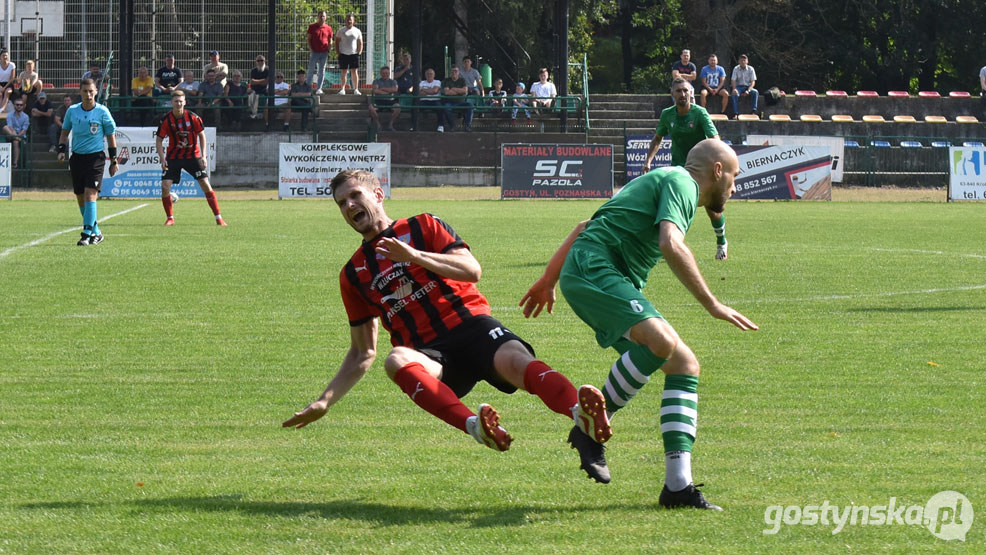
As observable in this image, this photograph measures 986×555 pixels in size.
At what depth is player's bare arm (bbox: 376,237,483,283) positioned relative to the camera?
4.86 meters

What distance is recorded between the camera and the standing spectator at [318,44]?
33.8 meters

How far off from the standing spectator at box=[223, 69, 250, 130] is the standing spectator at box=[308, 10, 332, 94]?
186 cm

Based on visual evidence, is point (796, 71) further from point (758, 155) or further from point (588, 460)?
point (588, 460)

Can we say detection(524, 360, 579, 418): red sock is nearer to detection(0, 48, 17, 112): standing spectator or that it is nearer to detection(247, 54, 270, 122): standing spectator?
detection(247, 54, 270, 122): standing spectator

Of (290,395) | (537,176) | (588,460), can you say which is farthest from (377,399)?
(537,176)

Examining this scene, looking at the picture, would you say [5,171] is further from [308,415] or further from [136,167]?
[308,415]

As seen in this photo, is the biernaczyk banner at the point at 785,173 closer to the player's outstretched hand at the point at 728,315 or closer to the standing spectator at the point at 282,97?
the standing spectator at the point at 282,97

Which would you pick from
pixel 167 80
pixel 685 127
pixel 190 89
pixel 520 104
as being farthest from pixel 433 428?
pixel 520 104

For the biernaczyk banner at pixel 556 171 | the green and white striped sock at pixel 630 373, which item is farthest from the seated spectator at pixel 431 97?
the green and white striped sock at pixel 630 373

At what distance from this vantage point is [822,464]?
5.58 metres

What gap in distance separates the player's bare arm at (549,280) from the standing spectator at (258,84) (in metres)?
28.4

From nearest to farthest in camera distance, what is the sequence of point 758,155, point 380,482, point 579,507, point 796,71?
point 579,507
point 380,482
point 758,155
point 796,71

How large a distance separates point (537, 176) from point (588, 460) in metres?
24.3

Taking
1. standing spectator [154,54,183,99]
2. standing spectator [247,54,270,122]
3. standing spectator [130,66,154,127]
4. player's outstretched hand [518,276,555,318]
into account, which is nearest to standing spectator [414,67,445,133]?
standing spectator [247,54,270,122]
